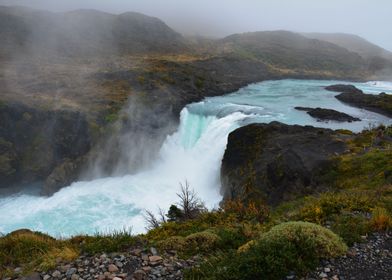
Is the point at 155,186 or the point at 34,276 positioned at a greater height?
the point at 34,276

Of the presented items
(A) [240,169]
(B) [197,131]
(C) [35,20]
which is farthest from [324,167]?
(C) [35,20]

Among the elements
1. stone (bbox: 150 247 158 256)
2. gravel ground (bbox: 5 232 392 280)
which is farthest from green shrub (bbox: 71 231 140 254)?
stone (bbox: 150 247 158 256)

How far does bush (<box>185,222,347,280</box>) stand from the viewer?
5.84 m

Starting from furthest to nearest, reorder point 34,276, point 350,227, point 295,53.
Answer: point 295,53
point 350,227
point 34,276

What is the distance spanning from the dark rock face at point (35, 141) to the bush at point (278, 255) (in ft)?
97.5

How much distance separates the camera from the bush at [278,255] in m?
5.84

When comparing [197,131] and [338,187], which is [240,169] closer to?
[338,187]

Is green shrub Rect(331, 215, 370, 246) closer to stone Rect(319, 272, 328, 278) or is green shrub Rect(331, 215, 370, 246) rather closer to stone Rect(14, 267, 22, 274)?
stone Rect(319, 272, 328, 278)

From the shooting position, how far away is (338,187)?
16.3 meters

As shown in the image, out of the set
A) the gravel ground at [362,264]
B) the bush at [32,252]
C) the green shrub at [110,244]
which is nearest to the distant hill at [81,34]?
the bush at [32,252]

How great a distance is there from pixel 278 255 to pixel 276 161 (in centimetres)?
1500

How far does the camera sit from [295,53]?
130 meters

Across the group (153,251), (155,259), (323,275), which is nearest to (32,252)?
(153,251)

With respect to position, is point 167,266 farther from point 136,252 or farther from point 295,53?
point 295,53
